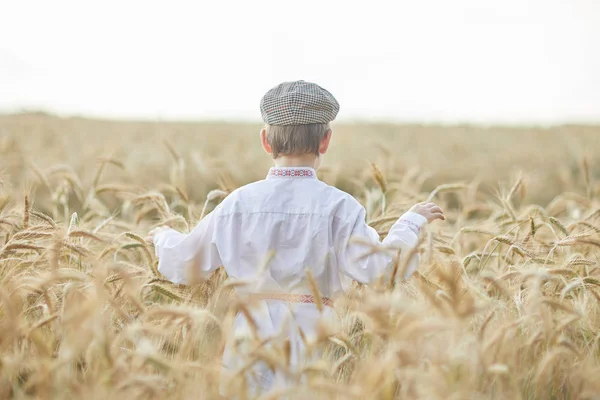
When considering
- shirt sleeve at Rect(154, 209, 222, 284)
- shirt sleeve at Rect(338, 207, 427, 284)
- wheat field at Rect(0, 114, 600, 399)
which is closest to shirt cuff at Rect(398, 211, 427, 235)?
shirt sleeve at Rect(338, 207, 427, 284)

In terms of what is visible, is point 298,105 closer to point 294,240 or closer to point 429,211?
point 294,240

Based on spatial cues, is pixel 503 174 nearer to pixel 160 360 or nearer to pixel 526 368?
pixel 526 368

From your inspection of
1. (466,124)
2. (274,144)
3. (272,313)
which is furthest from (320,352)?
(466,124)

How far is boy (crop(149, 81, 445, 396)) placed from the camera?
2109mm

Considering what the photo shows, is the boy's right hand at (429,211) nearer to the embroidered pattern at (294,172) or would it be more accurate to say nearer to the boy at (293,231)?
the boy at (293,231)

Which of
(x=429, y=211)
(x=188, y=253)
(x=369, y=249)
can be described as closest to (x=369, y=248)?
(x=369, y=249)

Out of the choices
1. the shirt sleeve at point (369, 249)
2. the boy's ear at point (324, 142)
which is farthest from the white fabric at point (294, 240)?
the boy's ear at point (324, 142)

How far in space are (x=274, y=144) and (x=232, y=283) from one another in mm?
735

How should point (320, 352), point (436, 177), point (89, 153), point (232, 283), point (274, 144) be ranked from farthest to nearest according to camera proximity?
point (436, 177) → point (89, 153) → point (274, 144) → point (320, 352) → point (232, 283)

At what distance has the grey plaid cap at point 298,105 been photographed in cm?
217

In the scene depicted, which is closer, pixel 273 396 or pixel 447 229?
pixel 273 396

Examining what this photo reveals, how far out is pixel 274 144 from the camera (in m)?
2.24

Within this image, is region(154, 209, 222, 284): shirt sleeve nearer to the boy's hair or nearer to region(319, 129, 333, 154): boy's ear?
the boy's hair

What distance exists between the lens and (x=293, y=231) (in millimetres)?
2137
